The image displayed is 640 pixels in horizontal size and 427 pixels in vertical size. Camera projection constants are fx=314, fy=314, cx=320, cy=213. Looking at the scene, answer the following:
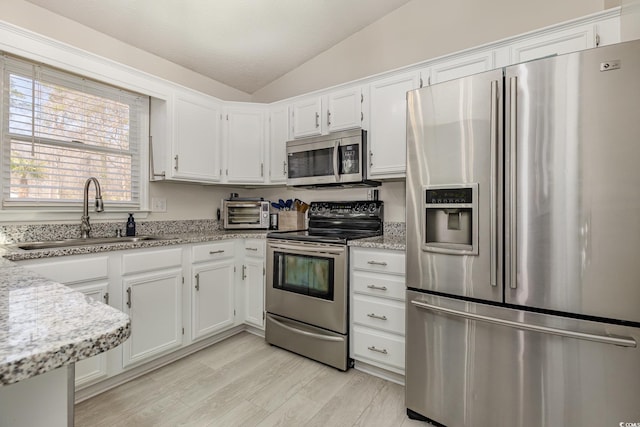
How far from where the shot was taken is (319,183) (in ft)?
9.05

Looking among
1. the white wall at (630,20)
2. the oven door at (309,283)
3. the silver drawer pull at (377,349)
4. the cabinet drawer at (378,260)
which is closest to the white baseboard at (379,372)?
the silver drawer pull at (377,349)

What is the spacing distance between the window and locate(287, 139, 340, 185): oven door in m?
1.35

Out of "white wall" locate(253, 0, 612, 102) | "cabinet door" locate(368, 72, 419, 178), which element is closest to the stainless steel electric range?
"cabinet door" locate(368, 72, 419, 178)

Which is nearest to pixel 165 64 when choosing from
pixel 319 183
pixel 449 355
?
pixel 319 183

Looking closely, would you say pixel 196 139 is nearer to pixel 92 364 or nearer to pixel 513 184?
pixel 92 364

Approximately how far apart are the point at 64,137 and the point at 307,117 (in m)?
1.90

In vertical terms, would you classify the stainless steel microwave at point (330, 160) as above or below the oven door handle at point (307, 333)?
above

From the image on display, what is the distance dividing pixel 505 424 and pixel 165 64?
3616 mm

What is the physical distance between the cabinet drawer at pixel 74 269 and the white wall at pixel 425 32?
249cm

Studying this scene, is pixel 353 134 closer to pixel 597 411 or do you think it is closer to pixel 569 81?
pixel 569 81

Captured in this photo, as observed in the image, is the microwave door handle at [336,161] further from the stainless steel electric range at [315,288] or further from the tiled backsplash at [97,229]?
the tiled backsplash at [97,229]

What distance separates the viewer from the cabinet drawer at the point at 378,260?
2051mm

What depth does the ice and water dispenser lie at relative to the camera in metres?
1.54

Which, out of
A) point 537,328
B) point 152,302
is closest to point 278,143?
point 152,302
